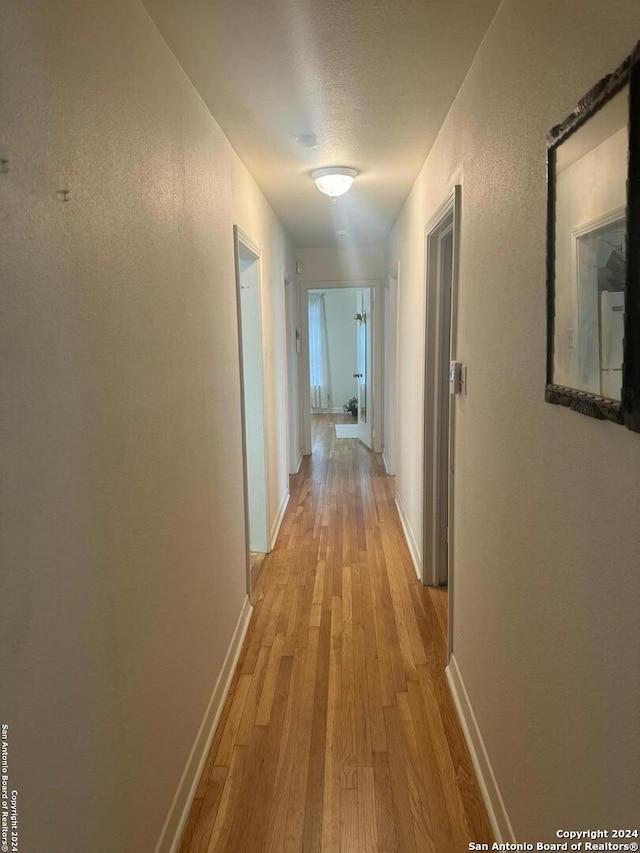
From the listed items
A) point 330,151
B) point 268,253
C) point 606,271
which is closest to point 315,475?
point 268,253

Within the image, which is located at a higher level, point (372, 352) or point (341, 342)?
point (341, 342)

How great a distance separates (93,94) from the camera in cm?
111

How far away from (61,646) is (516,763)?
117 centimetres

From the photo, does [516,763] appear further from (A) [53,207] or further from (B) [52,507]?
(A) [53,207]

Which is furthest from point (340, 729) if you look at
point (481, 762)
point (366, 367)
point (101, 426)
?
point (366, 367)

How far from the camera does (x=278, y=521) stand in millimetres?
4082

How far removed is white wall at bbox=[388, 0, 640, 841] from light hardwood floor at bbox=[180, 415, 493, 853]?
0.26m

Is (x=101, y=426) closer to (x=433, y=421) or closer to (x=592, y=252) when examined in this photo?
(x=592, y=252)

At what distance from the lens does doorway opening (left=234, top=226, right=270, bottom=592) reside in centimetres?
333

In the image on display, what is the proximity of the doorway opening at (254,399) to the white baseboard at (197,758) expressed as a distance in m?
0.94

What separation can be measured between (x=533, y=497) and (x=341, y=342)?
339 inches

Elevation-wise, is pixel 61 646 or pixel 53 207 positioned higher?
pixel 53 207

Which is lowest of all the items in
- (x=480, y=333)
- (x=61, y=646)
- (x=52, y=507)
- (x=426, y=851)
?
(x=426, y=851)

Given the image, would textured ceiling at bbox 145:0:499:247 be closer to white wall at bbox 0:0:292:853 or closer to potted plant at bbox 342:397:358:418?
white wall at bbox 0:0:292:853
